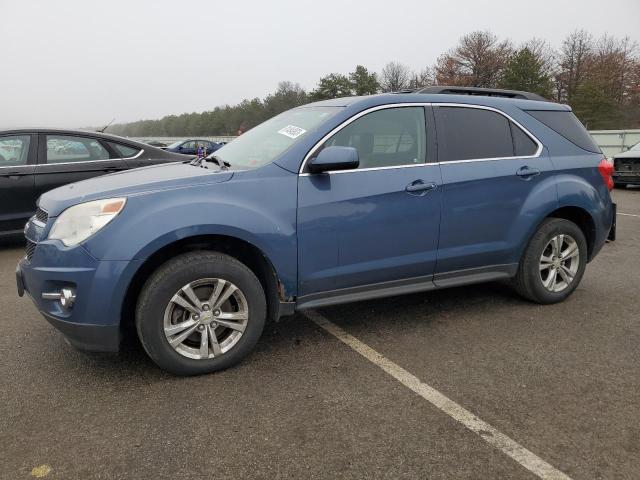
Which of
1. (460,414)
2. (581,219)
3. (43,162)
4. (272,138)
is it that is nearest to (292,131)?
(272,138)

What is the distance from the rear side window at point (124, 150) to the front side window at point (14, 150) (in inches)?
39.2

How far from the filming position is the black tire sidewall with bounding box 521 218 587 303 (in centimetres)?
417

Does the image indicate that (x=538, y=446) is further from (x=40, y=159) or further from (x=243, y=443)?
(x=40, y=159)

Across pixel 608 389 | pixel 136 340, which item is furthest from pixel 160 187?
pixel 608 389

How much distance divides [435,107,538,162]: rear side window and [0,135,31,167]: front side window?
17.0ft

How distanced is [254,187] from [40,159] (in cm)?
452

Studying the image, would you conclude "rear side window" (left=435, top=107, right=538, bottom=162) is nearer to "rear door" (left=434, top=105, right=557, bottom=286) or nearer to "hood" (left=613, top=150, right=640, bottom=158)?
"rear door" (left=434, top=105, right=557, bottom=286)

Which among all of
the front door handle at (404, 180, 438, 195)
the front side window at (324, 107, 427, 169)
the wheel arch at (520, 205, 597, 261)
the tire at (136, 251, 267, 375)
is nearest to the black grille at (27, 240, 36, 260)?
the tire at (136, 251, 267, 375)

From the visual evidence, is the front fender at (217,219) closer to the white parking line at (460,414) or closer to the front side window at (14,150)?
the white parking line at (460,414)

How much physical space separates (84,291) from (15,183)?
425cm

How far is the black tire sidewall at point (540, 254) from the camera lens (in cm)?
417

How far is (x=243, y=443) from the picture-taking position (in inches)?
95.9

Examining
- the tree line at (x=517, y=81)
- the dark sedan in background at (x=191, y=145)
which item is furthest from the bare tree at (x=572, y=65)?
the dark sedan in background at (x=191, y=145)

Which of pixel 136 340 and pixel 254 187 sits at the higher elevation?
pixel 254 187
